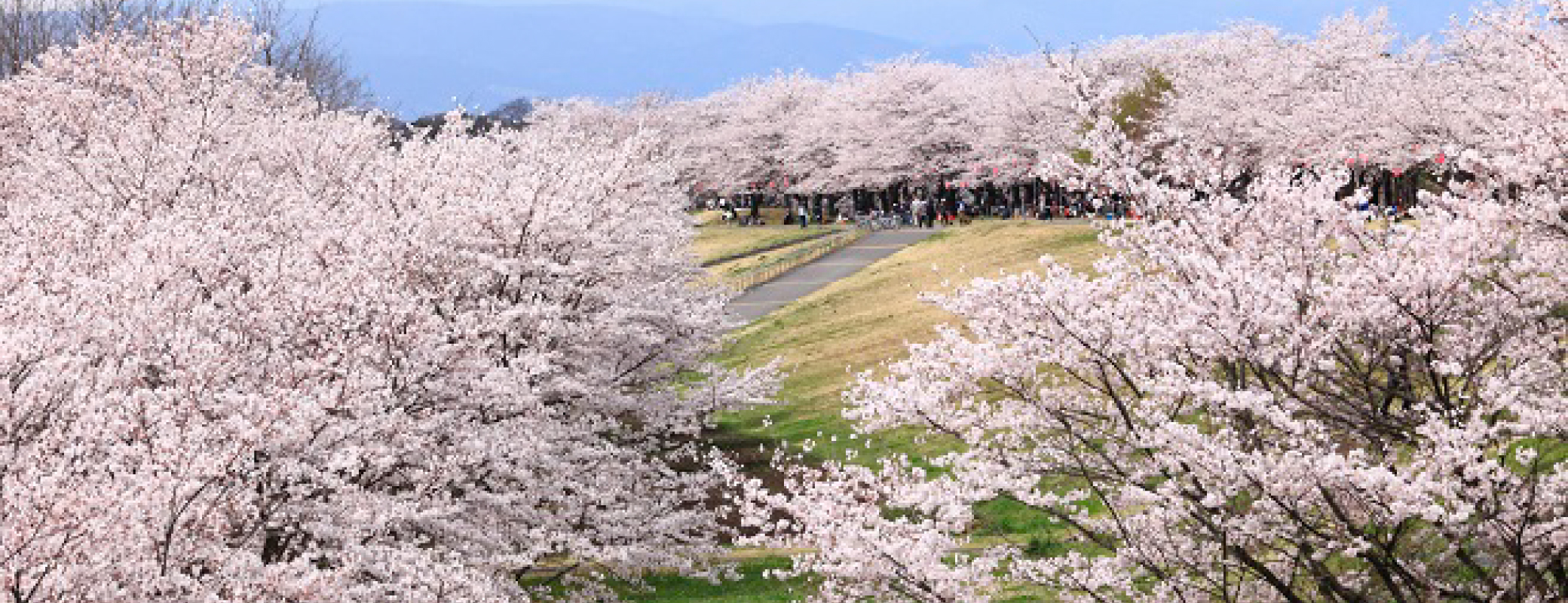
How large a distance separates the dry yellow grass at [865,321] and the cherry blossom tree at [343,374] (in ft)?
19.7

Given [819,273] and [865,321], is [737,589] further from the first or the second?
[819,273]

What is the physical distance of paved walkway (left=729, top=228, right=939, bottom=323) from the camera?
54812mm

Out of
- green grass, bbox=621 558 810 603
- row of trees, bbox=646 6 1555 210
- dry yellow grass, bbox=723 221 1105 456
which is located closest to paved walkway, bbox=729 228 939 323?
dry yellow grass, bbox=723 221 1105 456

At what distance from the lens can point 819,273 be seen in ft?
205

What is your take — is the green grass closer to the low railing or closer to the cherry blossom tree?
the cherry blossom tree

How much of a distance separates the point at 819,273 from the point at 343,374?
49.1 meters

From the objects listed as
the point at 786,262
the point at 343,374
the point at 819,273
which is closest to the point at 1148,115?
the point at 819,273

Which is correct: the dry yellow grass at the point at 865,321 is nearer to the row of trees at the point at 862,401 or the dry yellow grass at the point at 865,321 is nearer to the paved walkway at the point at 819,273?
the paved walkway at the point at 819,273

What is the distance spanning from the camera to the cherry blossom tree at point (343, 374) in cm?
1135

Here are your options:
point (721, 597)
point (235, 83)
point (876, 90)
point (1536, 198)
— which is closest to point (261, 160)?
point (235, 83)

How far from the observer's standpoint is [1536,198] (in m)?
10.7

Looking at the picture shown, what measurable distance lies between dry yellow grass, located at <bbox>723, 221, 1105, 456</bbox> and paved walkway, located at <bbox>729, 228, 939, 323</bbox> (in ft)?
4.81

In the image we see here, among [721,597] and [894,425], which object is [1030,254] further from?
[894,425]

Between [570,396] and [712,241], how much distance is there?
70815 millimetres
